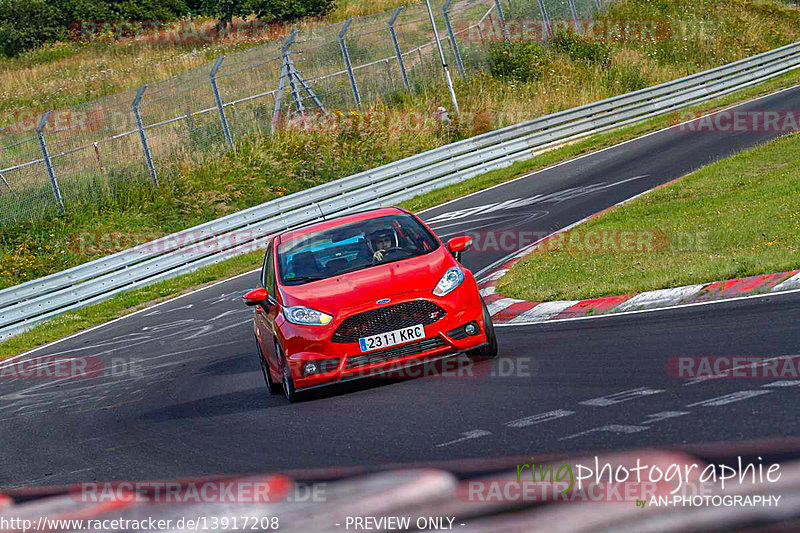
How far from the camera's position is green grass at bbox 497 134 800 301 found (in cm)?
1125

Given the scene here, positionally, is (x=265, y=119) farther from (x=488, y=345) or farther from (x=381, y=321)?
(x=381, y=321)

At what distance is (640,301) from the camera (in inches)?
419

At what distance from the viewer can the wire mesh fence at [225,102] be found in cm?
2722

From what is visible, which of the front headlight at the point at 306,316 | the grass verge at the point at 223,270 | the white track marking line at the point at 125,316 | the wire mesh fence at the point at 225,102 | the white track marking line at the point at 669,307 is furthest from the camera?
the wire mesh fence at the point at 225,102

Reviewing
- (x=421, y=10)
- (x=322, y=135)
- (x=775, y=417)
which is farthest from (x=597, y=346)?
(x=421, y=10)

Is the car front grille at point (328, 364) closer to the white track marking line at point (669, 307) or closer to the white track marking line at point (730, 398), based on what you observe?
the white track marking line at point (669, 307)

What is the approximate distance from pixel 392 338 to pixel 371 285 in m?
0.57

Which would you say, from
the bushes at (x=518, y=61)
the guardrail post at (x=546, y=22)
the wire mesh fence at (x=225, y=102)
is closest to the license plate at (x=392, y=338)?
the wire mesh fence at (x=225, y=102)

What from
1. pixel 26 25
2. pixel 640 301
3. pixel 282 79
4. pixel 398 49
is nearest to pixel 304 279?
pixel 640 301

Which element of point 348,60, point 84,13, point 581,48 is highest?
point 84,13

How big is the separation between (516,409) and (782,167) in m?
13.2

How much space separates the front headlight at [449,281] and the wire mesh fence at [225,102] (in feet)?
65.9

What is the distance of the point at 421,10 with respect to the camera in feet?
124

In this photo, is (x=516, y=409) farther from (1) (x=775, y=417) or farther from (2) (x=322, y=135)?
(2) (x=322, y=135)
